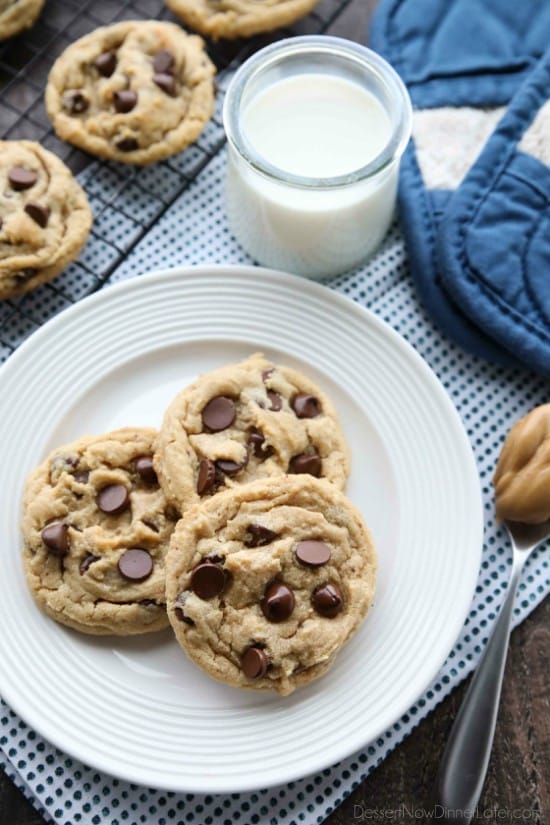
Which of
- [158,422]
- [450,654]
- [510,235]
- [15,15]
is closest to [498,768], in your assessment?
[450,654]

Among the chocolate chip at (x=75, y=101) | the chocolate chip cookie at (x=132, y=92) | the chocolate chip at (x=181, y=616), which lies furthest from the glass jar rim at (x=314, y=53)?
the chocolate chip at (x=181, y=616)

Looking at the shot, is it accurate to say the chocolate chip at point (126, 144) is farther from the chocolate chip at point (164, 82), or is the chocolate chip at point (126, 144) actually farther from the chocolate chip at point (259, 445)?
the chocolate chip at point (259, 445)

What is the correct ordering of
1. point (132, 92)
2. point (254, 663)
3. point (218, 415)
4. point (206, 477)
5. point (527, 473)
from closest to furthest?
1. point (254, 663)
2. point (206, 477)
3. point (218, 415)
4. point (527, 473)
5. point (132, 92)

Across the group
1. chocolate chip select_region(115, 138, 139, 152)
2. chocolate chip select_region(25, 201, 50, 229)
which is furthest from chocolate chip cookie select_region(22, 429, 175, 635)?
chocolate chip select_region(115, 138, 139, 152)

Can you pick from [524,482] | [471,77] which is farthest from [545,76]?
[524,482]

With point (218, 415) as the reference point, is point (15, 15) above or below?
above

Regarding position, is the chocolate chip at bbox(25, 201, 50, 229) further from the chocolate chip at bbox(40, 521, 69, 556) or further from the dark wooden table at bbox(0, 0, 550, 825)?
the dark wooden table at bbox(0, 0, 550, 825)

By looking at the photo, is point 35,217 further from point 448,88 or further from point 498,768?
point 498,768
